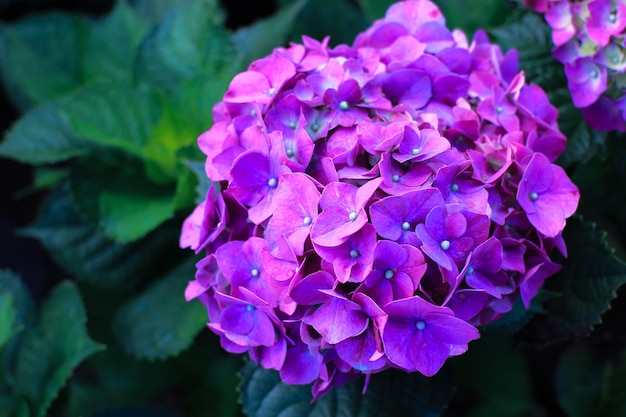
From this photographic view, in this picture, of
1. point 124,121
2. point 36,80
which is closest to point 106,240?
point 124,121

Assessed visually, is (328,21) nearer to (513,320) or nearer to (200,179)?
(200,179)

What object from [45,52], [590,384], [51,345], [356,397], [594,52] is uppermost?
[594,52]

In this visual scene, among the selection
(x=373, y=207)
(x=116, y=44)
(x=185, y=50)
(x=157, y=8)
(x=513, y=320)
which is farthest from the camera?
(x=157, y=8)

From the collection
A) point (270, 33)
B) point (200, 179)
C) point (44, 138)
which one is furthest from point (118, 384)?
point (270, 33)

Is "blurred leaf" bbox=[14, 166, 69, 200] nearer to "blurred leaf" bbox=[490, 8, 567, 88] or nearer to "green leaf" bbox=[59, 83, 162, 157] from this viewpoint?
"green leaf" bbox=[59, 83, 162, 157]

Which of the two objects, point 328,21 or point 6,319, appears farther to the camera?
point 328,21

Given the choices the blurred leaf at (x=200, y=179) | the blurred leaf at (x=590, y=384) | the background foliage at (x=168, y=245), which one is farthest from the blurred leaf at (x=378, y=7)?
the blurred leaf at (x=590, y=384)

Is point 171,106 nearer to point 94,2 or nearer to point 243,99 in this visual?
point 243,99
